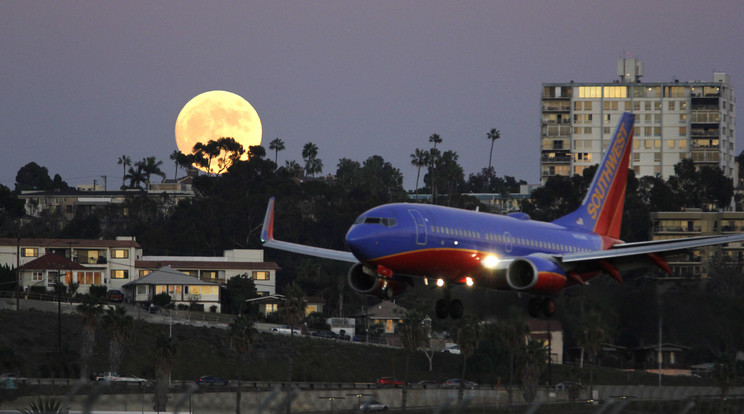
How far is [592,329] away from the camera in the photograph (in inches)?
2963

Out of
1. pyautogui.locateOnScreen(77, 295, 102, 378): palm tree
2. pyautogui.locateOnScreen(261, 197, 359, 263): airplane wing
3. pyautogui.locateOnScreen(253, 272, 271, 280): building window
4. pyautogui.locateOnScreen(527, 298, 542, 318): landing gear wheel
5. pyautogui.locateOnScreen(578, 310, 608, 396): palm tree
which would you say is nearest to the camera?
pyautogui.locateOnScreen(527, 298, 542, 318): landing gear wheel

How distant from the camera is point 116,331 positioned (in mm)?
135000

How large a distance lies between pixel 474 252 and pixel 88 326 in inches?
3562

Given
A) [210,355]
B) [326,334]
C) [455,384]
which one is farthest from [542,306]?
[326,334]

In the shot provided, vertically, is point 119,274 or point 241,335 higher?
point 119,274

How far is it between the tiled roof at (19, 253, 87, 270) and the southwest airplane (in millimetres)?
118952

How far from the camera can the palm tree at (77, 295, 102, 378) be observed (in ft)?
446

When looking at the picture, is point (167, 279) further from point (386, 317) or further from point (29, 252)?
point (386, 317)

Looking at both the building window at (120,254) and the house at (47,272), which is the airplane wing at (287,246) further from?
the building window at (120,254)

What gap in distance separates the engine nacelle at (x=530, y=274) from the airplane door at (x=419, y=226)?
589 centimetres

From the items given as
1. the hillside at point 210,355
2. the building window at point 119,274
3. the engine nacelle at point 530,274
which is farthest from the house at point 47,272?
the engine nacelle at point 530,274

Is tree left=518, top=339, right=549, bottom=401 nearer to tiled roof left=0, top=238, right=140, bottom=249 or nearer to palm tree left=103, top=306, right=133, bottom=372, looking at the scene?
palm tree left=103, top=306, right=133, bottom=372

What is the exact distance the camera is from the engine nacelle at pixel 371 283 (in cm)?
5759

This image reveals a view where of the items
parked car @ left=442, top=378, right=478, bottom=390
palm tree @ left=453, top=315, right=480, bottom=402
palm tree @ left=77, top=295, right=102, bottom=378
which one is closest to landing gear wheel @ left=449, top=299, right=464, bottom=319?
parked car @ left=442, top=378, right=478, bottom=390
